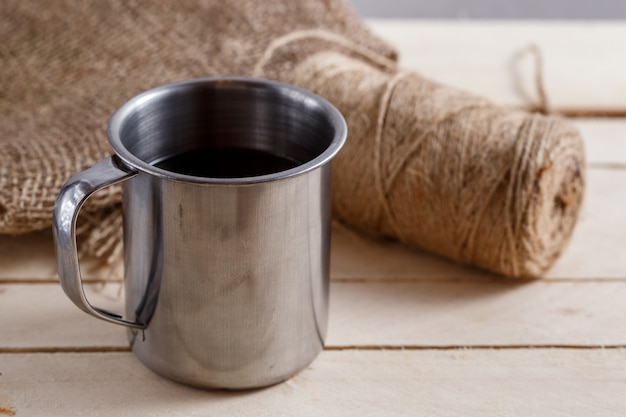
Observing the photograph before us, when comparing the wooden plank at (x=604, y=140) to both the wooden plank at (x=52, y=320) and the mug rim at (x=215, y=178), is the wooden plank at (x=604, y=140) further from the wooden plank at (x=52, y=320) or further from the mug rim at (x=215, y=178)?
the wooden plank at (x=52, y=320)

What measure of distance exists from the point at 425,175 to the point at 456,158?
3 centimetres

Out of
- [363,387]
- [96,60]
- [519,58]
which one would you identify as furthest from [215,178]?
[519,58]

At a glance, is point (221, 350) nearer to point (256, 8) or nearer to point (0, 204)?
point (0, 204)

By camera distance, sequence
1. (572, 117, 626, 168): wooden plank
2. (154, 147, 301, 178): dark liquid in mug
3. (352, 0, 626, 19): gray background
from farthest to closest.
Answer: (352, 0, 626, 19): gray background → (572, 117, 626, 168): wooden plank → (154, 147, 301, 178): dark liquid in mug

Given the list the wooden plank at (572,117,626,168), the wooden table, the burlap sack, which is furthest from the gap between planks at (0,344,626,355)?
the wooden plank at (572,117,626,168)

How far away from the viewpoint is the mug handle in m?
0.59

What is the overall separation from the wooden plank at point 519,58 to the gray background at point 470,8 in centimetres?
52

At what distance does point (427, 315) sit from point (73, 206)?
315 millimetres

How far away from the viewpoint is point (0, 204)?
779 mm

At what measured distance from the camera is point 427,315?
0.76 m

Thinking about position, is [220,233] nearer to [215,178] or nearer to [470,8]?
[215,178]

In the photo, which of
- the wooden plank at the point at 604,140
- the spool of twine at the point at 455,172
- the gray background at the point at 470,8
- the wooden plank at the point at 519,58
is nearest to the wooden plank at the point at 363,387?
the spool of twine at the point at 455,172

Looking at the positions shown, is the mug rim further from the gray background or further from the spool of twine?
the gray background

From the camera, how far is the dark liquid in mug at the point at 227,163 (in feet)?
2.28
